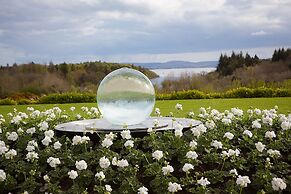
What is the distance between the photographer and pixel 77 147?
543 centimetres

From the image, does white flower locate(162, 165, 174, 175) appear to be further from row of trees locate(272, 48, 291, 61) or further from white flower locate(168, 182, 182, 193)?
row of trees locate(272, 48, 291, 61)

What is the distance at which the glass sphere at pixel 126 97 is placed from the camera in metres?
5.80

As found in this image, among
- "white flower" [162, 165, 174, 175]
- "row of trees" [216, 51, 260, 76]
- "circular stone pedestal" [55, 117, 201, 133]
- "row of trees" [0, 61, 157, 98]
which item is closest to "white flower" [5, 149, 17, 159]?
"circular stone pedestal" [55, 117, 201, 133]

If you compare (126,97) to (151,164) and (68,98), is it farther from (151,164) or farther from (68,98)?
(68,98)

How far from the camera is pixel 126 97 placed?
578 centimetres

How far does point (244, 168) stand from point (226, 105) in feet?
27.5

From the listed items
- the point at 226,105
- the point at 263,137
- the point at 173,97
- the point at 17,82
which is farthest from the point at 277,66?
the point at 263,137

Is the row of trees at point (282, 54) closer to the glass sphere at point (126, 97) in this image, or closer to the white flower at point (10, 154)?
the glass sphere at point (126, 97)

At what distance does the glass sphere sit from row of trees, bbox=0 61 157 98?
1200 cm

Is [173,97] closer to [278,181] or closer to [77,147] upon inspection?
[77,147]

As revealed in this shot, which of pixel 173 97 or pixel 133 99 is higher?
pixel 133 99

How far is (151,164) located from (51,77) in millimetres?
15550

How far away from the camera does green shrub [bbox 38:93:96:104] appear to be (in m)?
16.3

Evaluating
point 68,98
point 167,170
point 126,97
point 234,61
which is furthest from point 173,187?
point 234,61
